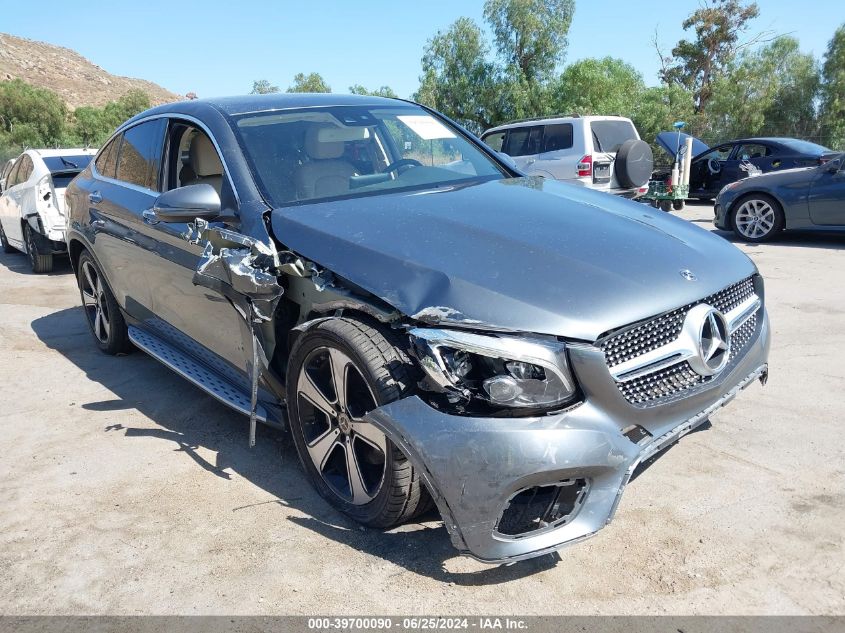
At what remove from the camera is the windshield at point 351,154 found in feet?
11.3

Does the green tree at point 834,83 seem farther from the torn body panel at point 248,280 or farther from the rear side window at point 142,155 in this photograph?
the torn body panel at point 248,280

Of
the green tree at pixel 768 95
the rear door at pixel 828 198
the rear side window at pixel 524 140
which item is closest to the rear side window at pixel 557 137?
the rear side window at pixel 524 140

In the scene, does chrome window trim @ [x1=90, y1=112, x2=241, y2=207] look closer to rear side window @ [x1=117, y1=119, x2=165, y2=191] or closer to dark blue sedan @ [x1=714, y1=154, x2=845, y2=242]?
rear side window @ [x1=117, y1=119, x2=165, y2=191]

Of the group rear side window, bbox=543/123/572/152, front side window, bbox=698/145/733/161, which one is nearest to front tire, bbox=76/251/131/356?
rear side window, bbox=543/123/572/152

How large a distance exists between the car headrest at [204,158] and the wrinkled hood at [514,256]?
0.68 metres

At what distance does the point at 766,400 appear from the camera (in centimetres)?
401

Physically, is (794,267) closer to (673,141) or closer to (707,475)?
(707,475)

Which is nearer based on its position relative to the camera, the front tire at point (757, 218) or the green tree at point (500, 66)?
the front tire at point (757, 218)

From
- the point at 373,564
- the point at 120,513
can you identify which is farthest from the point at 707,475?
the point at 120,513

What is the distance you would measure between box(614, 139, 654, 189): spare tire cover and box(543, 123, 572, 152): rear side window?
2110mm

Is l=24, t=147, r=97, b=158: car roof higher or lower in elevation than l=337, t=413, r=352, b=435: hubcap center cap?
higher

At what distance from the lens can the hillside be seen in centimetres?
7814

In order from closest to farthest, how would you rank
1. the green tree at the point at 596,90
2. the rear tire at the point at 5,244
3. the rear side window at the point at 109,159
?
the rear side window at the point at 109,159
the rear tire at the point at 5,244
the green tree at the point at 596,90

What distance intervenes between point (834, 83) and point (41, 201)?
41.8 meters
